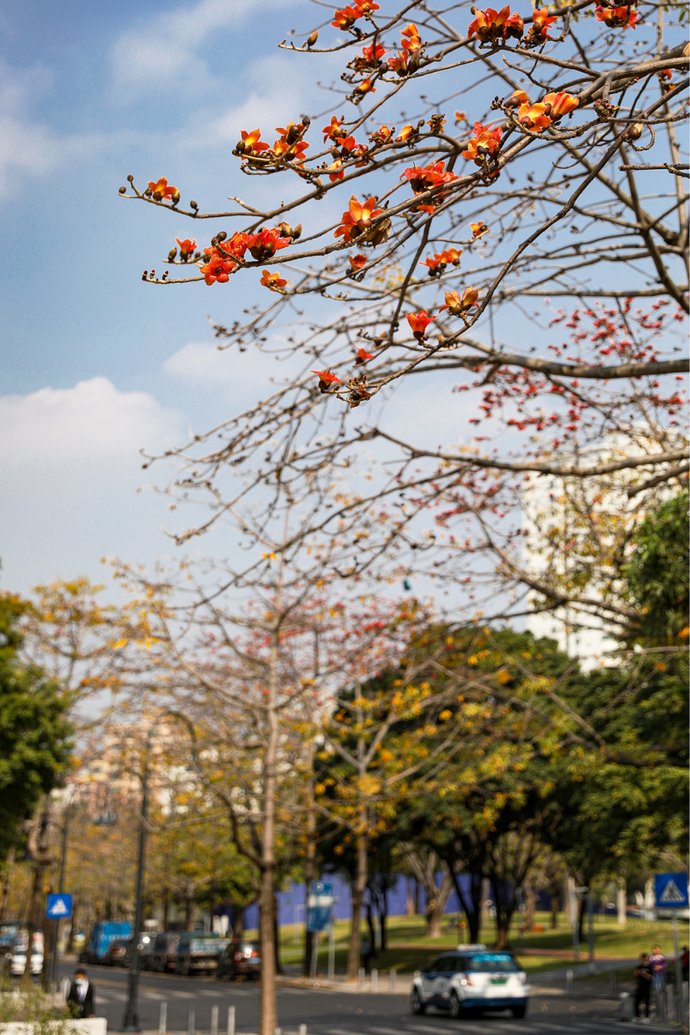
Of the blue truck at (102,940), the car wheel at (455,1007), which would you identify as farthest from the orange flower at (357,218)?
the blue truck at (102,940)

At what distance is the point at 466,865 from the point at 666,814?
42.5 ft

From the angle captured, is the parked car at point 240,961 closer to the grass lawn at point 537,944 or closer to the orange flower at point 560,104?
the grass lawn at point 537,944

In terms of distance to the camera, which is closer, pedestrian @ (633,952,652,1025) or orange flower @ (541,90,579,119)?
orange flower @ (541,90,579,119)

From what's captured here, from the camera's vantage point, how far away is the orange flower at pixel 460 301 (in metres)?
4.62

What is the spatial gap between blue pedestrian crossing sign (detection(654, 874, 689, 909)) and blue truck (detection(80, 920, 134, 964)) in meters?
42.2

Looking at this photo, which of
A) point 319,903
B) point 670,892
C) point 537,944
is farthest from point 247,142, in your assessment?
point 537,944

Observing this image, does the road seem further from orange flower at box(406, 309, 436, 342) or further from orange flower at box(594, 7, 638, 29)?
orange flower at box(594, 7, 638, 29)

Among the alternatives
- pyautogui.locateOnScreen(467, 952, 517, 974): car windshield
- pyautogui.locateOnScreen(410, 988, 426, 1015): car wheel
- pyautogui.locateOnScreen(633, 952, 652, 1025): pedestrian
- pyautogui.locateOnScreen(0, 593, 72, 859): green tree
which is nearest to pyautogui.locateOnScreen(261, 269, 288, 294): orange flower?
pyautogui.locateOnScreen(0, 593, 72, 859): green tree

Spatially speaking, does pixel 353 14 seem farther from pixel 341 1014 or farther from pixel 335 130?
pixel 341 1014

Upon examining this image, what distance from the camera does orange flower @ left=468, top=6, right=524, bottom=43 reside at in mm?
4406

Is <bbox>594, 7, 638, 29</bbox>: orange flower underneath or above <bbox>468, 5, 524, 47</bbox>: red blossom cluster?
above

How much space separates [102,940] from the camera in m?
56.1

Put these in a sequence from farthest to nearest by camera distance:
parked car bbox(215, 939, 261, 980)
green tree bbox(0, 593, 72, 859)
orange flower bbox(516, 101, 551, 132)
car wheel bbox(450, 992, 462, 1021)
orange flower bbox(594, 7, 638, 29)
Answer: parked car bbox(215, 939, 261, 980) < car wheel bbox(450, 992, 462, 1021) < green tree bbox(0, 593, 72, 859) < orange flower bbox(594, 7, 638, 29) < orange flower bbox(516, 101, 551, 132)

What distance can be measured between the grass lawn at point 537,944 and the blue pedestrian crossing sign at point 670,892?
2114 centimetres
